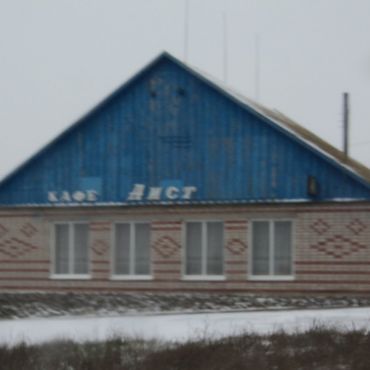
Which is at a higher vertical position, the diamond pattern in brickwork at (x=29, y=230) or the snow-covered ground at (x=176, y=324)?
the diamond pattern in brickwork at (x=29, y=230)

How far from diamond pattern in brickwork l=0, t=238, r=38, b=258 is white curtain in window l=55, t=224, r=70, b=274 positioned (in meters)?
0.62

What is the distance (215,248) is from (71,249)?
3986 millimetres

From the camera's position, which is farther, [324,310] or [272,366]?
[324,310]

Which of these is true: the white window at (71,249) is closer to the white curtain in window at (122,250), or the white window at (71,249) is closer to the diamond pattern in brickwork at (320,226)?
the white curtain in window at (122,250)

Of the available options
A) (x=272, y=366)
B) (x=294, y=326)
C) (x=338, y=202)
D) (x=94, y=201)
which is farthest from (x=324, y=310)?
(x=272, y=366)

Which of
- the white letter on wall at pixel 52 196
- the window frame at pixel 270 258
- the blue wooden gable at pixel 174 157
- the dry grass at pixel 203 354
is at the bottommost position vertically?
the dry grass at pixel 203 354

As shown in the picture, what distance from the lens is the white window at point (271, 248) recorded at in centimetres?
Result: 2548

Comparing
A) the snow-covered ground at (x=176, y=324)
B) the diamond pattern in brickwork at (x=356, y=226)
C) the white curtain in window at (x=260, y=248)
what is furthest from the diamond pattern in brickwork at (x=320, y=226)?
the snow-covered ground at (x=176, y=324)

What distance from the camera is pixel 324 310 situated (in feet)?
73.8

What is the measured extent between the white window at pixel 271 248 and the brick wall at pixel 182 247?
200 mm

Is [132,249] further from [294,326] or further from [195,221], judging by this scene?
[294,326]

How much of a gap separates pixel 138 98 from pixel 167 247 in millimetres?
3896

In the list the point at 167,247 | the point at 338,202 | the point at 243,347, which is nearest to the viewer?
the point at 243,347

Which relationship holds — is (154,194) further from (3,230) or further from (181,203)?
(3,230)
